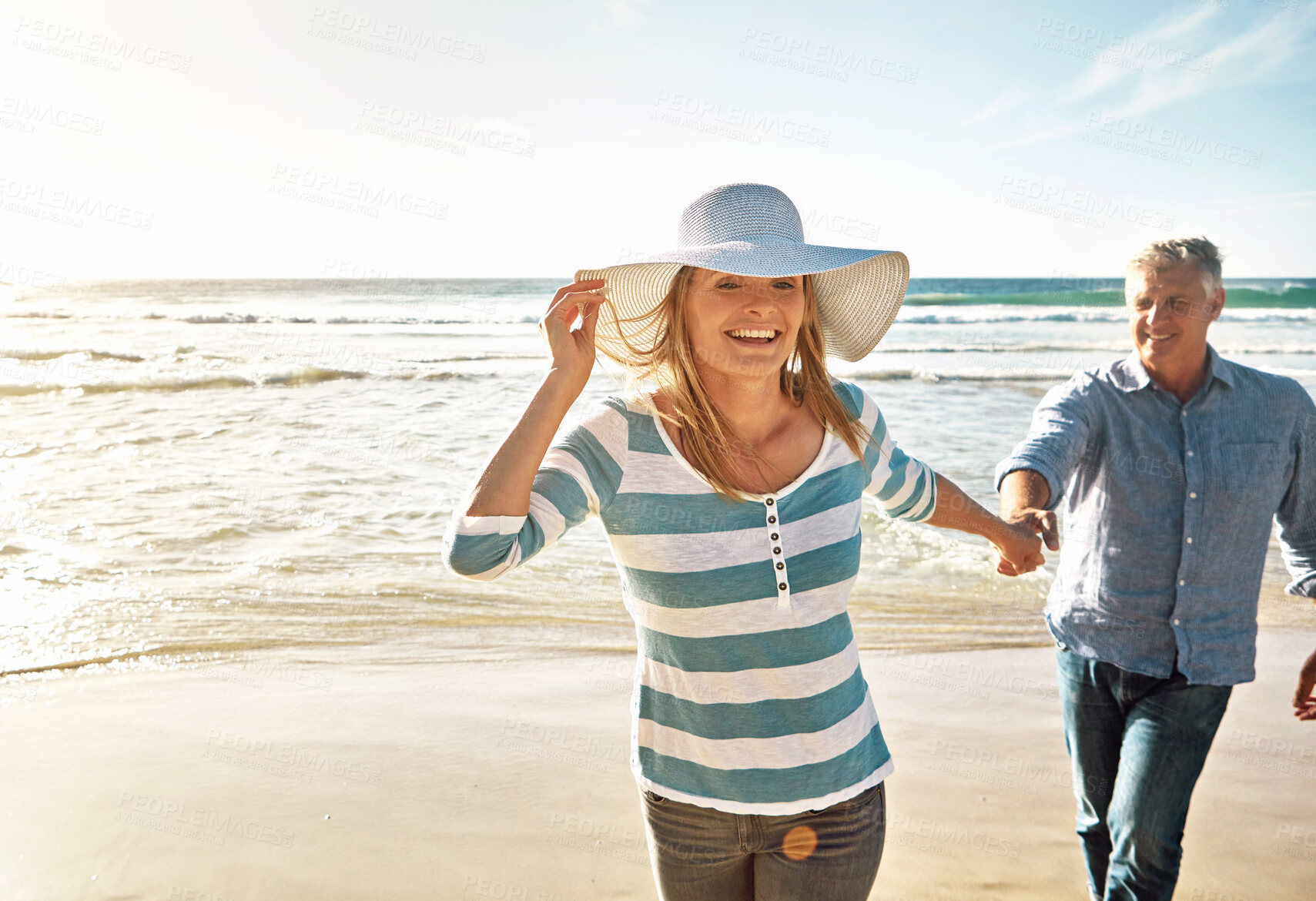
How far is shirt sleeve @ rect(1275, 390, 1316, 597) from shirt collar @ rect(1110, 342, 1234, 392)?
217mm

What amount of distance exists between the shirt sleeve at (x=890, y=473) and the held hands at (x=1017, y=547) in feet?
0.60

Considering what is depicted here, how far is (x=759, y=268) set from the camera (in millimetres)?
1733

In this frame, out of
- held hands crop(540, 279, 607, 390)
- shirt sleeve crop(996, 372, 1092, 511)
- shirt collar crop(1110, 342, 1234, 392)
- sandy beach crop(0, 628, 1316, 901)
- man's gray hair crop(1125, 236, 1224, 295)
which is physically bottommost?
sandy beach crop(0, 628, 1316, 901)

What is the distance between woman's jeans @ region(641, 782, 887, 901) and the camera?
1.71 metres

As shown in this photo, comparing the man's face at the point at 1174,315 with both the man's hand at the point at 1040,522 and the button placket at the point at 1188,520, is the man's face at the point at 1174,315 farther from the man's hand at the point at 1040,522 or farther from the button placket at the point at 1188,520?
the man's hand at the point at 1040,522

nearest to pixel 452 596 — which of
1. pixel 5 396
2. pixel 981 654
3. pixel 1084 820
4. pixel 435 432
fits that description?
pixel 981 654

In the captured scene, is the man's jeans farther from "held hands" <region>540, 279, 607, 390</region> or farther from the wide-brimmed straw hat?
"held hands" <region>540, 279, 607, 390</region>

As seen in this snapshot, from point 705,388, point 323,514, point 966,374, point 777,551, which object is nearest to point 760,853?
point 777,551

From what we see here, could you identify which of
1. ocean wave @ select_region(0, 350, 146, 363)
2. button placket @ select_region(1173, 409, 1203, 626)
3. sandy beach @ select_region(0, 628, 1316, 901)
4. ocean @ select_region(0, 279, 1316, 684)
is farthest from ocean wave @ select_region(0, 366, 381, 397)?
button placket @ select_region(1173, 409, 1203, 626)

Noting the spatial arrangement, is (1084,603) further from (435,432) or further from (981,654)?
(435,432)

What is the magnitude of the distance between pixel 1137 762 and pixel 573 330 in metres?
1.90

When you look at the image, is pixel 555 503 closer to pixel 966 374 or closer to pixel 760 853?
pixel 760 853

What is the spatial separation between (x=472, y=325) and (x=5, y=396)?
13.4 m

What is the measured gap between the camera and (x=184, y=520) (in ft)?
23.3
